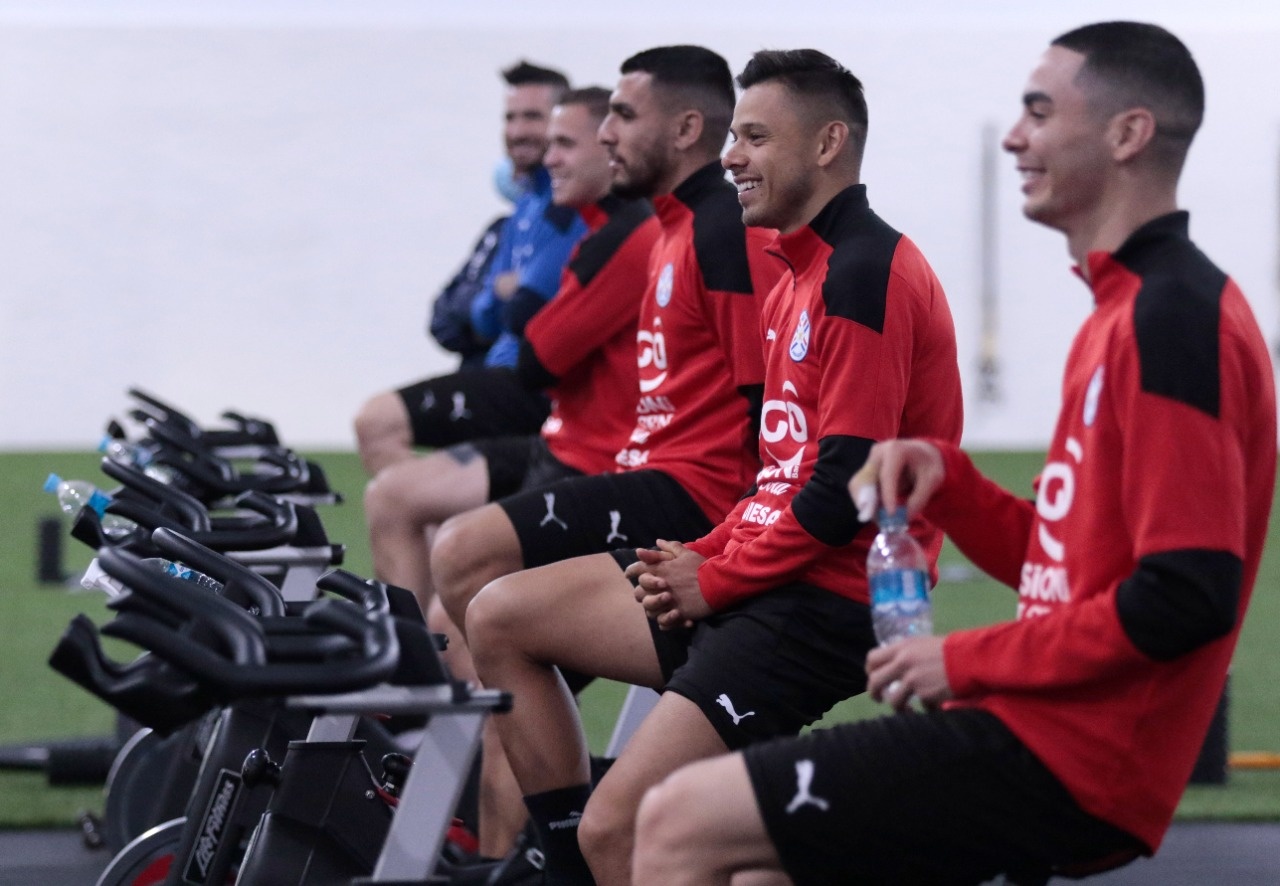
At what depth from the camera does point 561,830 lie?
8.43 ft

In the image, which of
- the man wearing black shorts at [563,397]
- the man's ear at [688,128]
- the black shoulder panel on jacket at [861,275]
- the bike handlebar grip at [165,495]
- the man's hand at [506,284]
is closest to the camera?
the black shoulder panel on jacket at [861,275]

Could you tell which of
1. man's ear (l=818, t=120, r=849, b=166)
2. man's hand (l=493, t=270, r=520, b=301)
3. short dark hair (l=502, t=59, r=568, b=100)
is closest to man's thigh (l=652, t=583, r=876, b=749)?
man's ear (l=818, t=120, r=849, b=166)

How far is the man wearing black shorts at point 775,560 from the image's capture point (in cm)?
222

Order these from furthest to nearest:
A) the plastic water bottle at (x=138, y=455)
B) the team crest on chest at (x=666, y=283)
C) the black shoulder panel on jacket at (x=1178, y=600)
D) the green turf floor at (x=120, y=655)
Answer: the green turf floor at (x=120, y=655) < the plastic water bottle at (x=138, y=455) < the team crest on chest at (x=666, y=283) < the black shoulder panel on jacket at (x=1178, y=600)

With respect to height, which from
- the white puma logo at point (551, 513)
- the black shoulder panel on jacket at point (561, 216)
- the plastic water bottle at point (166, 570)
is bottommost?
the plastic water bottle at point (166, 570)

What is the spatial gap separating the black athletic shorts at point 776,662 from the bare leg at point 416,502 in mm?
1738

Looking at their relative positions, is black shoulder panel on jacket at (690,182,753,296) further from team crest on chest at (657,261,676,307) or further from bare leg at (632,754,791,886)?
bare leg at (632,754,791,886)

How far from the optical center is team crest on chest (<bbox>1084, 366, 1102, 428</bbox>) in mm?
1645

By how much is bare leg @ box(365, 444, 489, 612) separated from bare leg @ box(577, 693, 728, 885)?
1.78 meters

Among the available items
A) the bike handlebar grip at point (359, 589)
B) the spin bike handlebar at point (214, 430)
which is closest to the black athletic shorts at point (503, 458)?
the spin bike handlebar at point (214, 430)

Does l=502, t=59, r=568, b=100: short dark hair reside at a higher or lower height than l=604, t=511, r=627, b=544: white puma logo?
higher

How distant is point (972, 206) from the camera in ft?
37.4

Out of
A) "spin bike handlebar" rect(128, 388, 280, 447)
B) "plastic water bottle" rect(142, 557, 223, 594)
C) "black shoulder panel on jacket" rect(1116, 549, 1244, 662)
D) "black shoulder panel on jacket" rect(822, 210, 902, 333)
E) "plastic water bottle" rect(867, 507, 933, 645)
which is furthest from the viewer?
"spin bike handlebar" rect(128, 388, 280, 447)

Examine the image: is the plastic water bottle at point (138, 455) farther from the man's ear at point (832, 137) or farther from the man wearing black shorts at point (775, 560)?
the man's ear at point (832, 137)
